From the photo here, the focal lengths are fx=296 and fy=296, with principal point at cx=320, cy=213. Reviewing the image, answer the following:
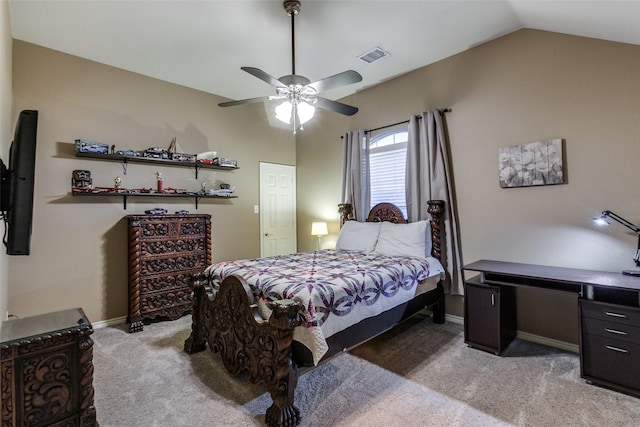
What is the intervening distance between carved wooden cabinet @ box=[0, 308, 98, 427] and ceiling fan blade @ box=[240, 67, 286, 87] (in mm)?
1987

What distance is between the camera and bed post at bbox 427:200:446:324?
3.42 meters

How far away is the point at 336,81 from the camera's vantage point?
2.45 m

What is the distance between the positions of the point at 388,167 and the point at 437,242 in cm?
129

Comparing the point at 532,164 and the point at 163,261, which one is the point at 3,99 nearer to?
the point at 163,261

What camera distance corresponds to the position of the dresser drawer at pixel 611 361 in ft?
6.61

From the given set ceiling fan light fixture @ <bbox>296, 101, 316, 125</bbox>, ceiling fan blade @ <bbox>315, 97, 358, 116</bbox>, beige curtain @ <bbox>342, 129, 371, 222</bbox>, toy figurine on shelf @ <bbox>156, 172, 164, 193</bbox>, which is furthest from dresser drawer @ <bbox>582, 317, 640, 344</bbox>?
toy figurine on shelf @ <bbox>156, 172, 164, 193</bbox>

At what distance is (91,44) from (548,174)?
15.7 ft

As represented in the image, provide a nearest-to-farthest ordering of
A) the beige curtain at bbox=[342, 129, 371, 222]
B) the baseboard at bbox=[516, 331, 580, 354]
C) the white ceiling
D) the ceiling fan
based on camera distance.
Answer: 1. the ceiling fan
2. the white ceiling
3. the baseboard at bbox=[516, 331, 580, 354]
4. the beige curtain at bbox=[342, 129, 371, 222]

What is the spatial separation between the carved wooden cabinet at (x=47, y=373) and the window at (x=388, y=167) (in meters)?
3.47

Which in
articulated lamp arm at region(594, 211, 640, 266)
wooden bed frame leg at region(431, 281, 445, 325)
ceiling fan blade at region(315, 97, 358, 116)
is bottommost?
wooden bed frame leg at region(431, 281, 445, 325)

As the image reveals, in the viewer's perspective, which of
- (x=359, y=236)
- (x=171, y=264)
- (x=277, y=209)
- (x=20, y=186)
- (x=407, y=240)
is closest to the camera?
(x=20, y=186)

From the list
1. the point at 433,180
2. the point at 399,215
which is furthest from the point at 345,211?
the point at 433,180

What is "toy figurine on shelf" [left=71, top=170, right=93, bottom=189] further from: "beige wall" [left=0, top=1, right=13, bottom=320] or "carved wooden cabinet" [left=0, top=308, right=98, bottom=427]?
"carved wooden cabinet" [left=0, top=308, right=98, bottom=427]

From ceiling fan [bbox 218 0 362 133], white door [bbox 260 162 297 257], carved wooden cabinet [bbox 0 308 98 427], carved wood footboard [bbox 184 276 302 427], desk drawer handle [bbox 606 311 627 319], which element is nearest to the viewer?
carved wooden cabinet [bbox 0 308 98 427]
